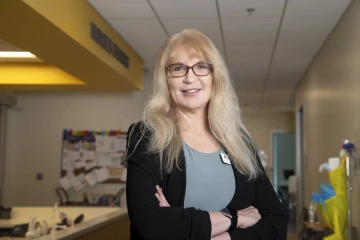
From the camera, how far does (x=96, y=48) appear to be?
5.91 metres

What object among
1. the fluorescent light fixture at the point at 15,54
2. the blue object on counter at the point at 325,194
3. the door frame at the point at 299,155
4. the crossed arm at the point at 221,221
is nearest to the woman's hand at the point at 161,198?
the crossed arm at the point at 221,221

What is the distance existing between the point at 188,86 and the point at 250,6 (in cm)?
393

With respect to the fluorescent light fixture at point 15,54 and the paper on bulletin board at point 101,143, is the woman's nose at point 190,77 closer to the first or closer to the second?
the fluorescent light fixture at point 15,54

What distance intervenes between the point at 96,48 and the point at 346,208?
2.84 m

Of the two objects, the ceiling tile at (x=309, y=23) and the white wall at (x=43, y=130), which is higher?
the ceiling tile at (x=309, y=23)

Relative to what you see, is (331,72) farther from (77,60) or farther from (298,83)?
(298,83)

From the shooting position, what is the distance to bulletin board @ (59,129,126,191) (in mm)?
9281

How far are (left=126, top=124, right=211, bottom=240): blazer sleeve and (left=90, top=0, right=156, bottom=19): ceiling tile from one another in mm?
3908

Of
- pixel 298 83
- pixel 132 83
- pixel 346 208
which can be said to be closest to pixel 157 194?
pixel 346 208

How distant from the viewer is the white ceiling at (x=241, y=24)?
18.3 ft

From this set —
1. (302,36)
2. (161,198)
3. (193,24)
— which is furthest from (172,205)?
(302,36)

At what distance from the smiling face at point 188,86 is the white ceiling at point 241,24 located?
3.68 m

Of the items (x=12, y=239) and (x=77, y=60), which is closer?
(x=12, y=239)

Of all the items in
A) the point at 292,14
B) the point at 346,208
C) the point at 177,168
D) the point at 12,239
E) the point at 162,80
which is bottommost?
the point at 12,239
